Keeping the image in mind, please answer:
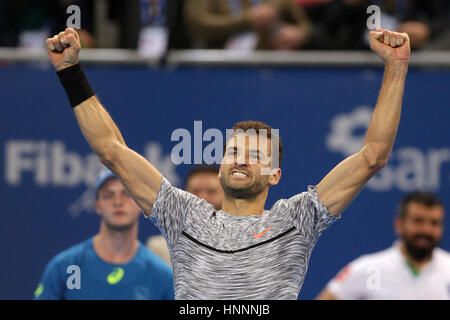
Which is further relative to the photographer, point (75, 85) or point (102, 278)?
point (102, 278)

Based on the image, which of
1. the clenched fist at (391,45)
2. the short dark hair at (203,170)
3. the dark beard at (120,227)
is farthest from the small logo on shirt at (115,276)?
the clenched fist at (391,45)

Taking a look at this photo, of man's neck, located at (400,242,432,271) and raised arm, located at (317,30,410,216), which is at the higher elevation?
raised arm, located at (317,30,410,216)

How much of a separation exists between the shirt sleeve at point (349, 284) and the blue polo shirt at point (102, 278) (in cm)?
126

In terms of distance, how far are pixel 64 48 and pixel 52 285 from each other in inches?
72.9

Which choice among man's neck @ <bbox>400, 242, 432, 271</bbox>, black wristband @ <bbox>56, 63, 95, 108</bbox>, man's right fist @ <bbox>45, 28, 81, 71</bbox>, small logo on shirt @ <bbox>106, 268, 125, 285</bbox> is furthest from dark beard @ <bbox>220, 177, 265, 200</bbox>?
man's neck @ <bbox>400, 242, 432, 271</bbox>

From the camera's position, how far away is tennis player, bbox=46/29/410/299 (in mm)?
3615

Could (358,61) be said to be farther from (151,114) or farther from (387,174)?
(151,114)

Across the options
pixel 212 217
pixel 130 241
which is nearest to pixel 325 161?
pixel 130 241

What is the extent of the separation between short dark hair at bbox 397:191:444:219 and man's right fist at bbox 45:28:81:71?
2950 millimetres

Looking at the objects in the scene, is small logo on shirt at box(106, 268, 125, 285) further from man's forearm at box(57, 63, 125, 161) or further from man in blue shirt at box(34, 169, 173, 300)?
man's forearm at box(57, 63, 125, 161)

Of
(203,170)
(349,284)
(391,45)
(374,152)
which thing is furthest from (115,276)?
(391,45)

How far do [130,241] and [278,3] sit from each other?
2.75 m

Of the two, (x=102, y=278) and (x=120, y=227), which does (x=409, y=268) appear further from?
(x=102, y=278)

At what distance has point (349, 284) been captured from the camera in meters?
5.73
